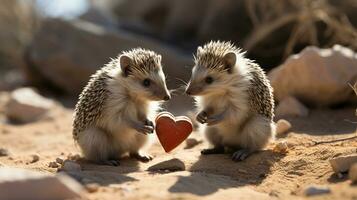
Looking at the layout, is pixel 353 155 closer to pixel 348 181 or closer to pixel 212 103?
pixel 348 181

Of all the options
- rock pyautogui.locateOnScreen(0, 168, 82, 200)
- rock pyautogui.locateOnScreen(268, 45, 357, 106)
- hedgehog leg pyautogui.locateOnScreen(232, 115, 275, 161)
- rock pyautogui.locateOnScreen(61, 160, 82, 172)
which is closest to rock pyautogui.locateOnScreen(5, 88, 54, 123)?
rock pyautogui.locateOnScreen(268, 45, 357, 106)

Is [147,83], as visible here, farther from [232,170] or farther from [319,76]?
[319,76]

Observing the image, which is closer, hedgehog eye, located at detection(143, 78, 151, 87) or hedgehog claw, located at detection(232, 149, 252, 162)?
hedgehog claw, located at detection(232, 149, 252, 162)

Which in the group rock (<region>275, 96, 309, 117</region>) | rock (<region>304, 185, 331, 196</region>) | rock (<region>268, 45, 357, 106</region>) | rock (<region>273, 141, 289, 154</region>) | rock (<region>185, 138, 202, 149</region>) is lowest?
rock (<region>304, 185, 331, 196</region>)

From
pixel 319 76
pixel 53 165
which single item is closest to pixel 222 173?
pixel 53 165

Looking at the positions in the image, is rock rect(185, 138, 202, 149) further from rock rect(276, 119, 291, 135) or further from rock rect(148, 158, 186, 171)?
rock rect(148, 158, 186, 171)

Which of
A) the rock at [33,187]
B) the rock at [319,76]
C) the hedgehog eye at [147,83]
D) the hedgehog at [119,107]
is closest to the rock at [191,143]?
the hedgehog at [119,107]

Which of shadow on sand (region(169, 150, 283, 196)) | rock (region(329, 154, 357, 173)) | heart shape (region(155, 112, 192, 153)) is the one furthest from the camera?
heart shape (region(155, 112, 192, 153))
